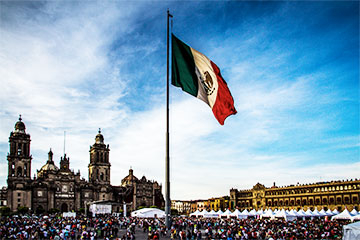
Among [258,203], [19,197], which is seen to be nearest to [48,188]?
[19,197]

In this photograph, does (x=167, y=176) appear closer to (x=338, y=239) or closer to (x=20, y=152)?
(x=338, y=239)

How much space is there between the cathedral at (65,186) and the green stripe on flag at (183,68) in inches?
2405

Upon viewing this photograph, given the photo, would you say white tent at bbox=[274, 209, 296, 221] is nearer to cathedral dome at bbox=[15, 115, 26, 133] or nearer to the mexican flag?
the mexican flag

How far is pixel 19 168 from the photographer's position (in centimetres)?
8012

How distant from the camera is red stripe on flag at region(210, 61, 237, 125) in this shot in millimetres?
12336

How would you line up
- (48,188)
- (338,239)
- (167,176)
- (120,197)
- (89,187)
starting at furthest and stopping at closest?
1. (120,197)
2. (89,187)
3. (48,188)
4. (338,239)
5. (167,176)

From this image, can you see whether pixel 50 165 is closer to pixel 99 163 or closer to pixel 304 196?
pixel 99 163

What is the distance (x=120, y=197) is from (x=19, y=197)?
93.7 feet

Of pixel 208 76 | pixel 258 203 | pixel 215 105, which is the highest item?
pixel 208 76

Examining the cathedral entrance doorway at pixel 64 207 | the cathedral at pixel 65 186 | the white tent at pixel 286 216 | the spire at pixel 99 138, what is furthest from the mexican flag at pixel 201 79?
the spire at pixel 99 138

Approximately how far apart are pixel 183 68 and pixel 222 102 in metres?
1.87

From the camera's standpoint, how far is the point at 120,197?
324 feet

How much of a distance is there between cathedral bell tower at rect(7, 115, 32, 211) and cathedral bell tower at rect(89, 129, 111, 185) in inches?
674

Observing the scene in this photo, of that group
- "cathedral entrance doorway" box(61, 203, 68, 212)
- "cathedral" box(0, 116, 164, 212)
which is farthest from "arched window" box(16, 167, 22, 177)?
"cathedral entrance doorway" box(61, 203, 68, 212)
